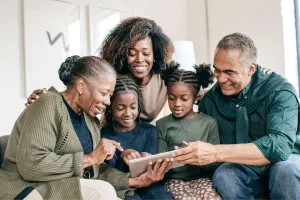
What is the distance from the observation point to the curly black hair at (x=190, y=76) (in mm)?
2111

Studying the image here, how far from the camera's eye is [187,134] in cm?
203

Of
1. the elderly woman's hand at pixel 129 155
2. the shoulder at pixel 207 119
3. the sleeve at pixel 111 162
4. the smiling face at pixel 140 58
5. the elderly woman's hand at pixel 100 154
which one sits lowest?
the sleeve at pixel 111 162

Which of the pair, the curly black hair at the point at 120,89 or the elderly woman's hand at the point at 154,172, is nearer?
the elderly woman's hand at the point at 154,172

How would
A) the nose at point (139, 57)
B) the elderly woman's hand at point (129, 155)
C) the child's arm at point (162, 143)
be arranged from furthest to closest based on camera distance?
the nose at point (139, 57) → the child's arm at point (162, 143) → the elderly woman's hand at point (129, 155)

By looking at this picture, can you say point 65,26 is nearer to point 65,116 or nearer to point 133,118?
point 133,118

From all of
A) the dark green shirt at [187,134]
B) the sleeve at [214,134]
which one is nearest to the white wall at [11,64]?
the dark green shirt at [187,134]

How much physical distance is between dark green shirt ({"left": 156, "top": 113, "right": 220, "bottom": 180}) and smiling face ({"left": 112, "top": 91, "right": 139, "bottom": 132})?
0.64ft

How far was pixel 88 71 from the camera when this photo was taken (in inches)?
66.8

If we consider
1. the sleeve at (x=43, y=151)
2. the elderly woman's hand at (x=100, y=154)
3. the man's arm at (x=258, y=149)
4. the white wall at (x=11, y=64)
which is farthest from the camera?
the white wall at (x=11, y=64)

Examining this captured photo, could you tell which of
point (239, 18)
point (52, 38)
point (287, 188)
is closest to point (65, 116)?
point (287, 188)

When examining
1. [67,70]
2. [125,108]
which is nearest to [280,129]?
[125,108]

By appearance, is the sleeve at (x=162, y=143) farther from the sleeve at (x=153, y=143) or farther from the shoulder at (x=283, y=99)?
the shoulder at (x=283, y=99)

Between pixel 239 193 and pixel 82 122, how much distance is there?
78 cm

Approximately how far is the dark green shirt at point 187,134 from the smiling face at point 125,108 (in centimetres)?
19
